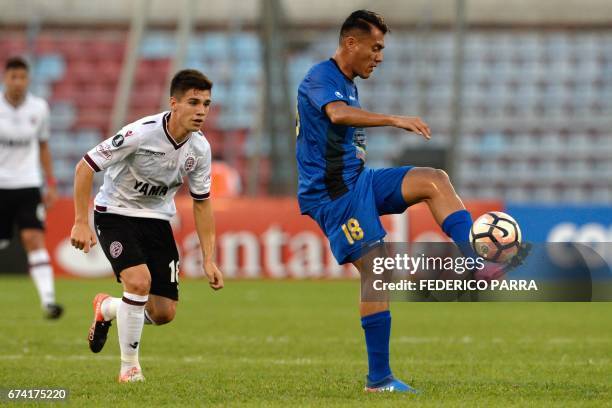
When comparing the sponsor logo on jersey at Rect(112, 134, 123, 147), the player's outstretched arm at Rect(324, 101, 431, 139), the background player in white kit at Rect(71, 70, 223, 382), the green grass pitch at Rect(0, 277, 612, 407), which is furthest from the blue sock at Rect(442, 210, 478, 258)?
the sponsor logo on jersey at Rect(112, 134, 123, 147)

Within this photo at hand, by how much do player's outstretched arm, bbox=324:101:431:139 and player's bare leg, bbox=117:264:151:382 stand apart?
150 cm

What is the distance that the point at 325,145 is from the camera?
595 centimetres

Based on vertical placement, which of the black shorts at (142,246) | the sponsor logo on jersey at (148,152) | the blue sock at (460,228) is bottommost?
the black shorts at (142,246)

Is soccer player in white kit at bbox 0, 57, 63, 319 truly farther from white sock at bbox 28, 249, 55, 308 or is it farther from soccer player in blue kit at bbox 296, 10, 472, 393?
soccer player in blue kit at bbox 296, 10, 472, 393

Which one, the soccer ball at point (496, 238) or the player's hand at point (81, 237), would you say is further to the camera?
the player's hand at point (81, 237)

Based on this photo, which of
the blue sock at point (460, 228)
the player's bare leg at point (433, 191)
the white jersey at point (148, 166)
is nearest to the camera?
the blue sock at point (460, 228)

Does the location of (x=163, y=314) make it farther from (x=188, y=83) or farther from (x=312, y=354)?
(x=312, y=354)

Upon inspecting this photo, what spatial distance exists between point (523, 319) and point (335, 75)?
6325 mm

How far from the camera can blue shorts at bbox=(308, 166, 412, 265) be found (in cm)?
583

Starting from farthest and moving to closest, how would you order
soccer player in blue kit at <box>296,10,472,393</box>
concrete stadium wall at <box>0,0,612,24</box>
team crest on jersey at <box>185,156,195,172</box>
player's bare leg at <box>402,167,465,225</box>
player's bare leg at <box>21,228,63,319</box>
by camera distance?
concrete stadium wall at <box>0,0,612,24</box> → player's bare leg at <box>21,228,63,319</box> → team crest on jersey at <box>185,156,195,172</box> → soccer player in blue kit at <box>296,10,472,393</box> → player's bare leg at <box>402,167,465,225</box>

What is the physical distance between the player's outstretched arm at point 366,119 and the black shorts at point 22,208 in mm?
5528

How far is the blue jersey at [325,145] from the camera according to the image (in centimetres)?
590

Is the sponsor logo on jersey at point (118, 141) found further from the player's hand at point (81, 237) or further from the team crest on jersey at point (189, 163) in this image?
the player's hand at point (81, 237)

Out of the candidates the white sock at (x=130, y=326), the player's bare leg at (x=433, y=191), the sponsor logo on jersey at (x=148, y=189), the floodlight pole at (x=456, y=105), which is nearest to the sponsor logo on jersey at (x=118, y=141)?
the sponsor logo on jersey at (x=148, y=189)
